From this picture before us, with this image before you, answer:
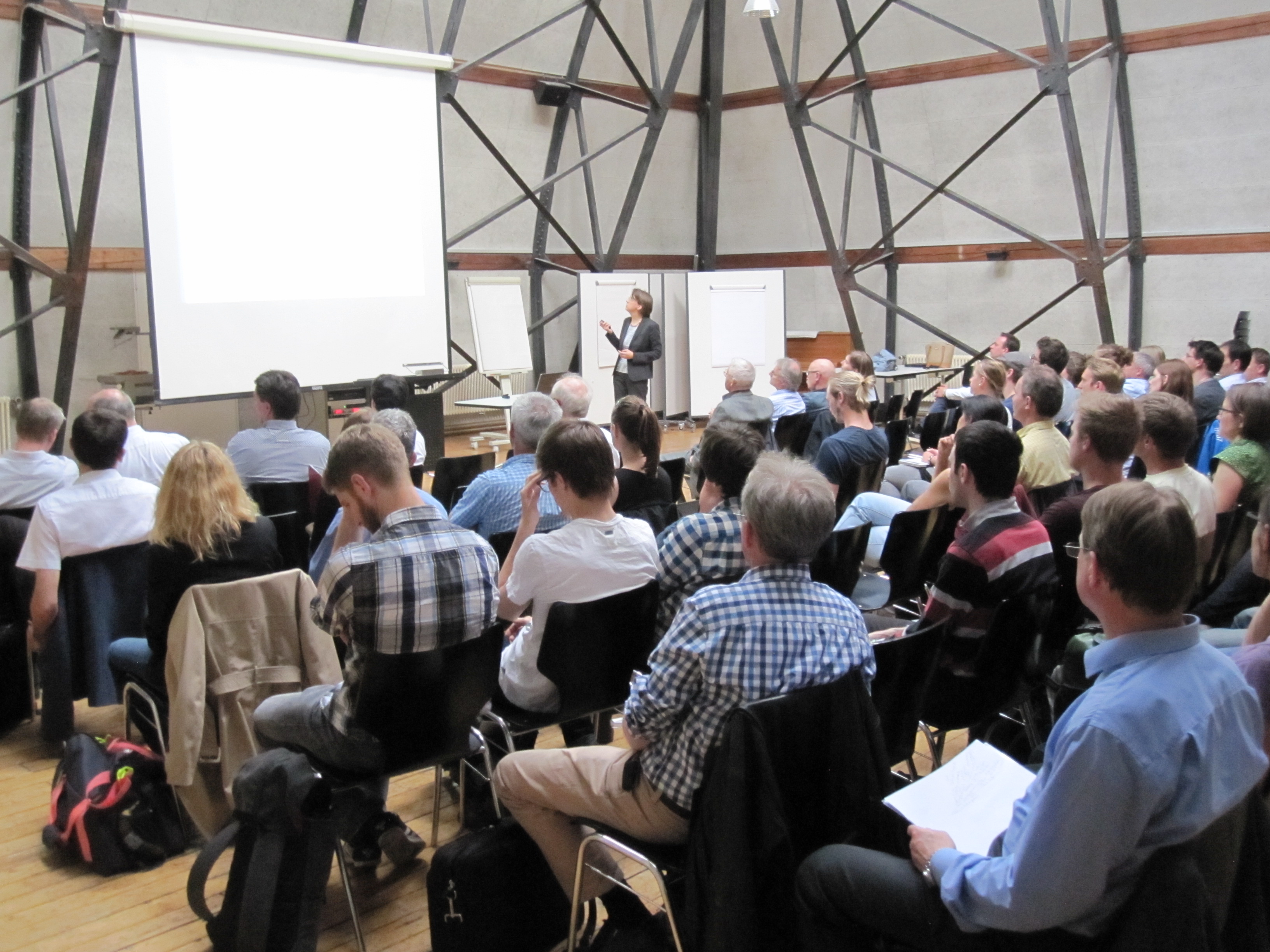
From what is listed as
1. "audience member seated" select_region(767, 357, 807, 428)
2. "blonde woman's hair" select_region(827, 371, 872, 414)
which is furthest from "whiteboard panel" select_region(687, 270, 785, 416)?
"blonde woman's hair" select_region(827, 371, 872, 414)

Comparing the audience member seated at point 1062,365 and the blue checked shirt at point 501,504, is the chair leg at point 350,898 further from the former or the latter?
the audience member seated at point 1062,365

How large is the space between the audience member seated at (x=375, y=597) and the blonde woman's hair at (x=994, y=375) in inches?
149

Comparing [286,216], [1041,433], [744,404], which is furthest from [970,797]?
[286,216]

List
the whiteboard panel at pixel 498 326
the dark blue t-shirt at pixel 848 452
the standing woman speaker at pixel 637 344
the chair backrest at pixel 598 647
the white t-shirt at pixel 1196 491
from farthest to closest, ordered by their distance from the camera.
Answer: the whiteboard panel at pixel 498 326 < the standing woman speaker at pixel 637 344 < the dark blue t-shirt at pixel 848 452 < the white t-shirt at pixel 1196 491 < the chair backrest at pixel 598 647

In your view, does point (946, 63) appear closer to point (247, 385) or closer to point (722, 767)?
point (247, 385)

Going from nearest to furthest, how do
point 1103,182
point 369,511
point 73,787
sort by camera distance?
1. point 369,511
2. point 73,787
3. point 1103,182

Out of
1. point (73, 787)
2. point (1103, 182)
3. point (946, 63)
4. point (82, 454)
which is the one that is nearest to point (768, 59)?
point (946, 63)

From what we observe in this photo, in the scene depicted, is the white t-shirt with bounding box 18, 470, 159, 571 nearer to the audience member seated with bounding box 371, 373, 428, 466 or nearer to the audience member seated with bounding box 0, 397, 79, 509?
the audience member seated with bounding box 0, 397, 79, 509

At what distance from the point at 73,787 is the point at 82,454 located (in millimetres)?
1089

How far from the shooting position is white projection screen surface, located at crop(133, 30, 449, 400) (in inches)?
274

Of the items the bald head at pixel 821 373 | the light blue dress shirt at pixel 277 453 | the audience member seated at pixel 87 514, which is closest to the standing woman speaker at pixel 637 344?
the bald head at pixel 821 373

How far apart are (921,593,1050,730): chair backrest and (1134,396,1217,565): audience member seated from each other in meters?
0.96

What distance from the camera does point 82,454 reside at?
350 cm

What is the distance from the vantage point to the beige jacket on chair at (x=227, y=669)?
274 centimetres
